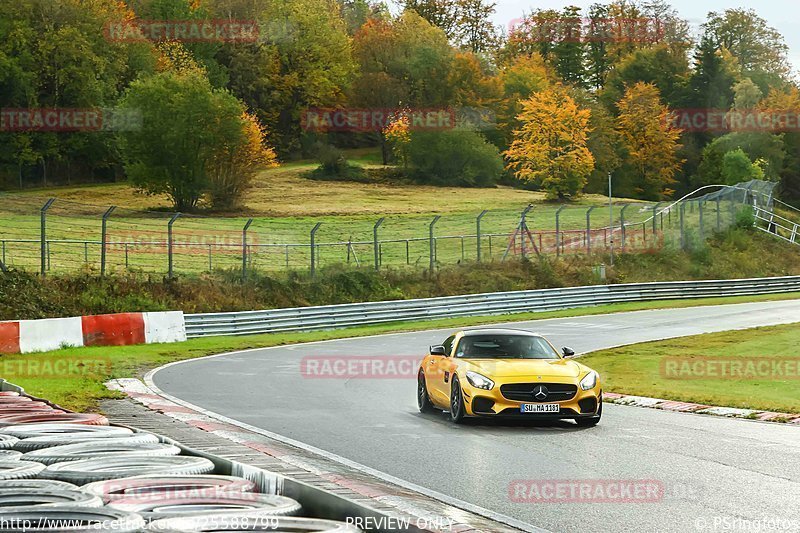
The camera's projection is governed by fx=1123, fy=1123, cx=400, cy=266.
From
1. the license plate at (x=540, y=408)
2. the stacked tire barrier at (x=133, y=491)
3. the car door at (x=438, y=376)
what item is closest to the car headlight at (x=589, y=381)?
the license plate at (x=540, y=408)

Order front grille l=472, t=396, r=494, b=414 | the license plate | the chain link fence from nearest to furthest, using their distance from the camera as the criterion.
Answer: the license plate < front grille l=472, t=396, r=494, b=414 < the chain link fence

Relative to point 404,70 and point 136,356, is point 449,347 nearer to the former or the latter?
point 136,356

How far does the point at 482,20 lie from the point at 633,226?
81.2 m

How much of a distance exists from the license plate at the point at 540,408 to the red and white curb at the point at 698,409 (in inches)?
112

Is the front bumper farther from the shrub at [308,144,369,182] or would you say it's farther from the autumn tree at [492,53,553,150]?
the autumn tree at [492,53,553,150]

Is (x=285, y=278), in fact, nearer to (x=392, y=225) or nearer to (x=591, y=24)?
(x=392, y=225)

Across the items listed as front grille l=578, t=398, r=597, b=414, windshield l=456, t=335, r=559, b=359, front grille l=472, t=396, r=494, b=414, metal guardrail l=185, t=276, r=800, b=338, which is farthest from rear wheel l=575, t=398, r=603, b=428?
metal guardrail l=185, t=276, r=800, b=338

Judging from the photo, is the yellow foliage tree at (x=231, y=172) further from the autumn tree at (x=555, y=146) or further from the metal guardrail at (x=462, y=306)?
the metal guardrail at (x=462, y=306)

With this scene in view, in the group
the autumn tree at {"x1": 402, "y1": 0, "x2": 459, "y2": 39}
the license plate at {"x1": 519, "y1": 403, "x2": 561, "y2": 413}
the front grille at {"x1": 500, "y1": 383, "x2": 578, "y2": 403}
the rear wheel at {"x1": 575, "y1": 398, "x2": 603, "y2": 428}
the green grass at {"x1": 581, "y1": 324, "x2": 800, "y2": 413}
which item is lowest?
the green grass at {"x1": 581, "y1": 324, "x2": 800, "y2": 413}

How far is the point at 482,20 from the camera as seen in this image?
435 feet

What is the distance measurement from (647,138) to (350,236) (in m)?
51.7

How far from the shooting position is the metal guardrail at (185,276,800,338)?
3488 centimetres

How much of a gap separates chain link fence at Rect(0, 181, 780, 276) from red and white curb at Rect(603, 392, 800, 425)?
2315 centimetres

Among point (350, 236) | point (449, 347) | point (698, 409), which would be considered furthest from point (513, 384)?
point (350, 236)
